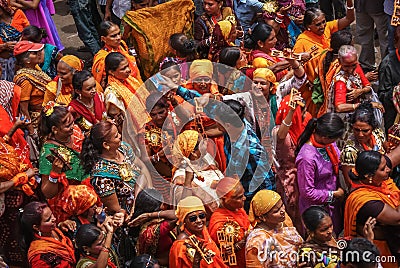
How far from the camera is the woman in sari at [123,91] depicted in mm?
6863

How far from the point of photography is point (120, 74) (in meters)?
7.05

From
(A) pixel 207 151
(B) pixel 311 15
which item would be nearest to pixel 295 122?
(A) pixel 207 151

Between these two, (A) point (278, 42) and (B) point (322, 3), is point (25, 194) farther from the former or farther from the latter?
(B) point (322, 3)

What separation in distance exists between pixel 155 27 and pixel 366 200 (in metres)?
4.08

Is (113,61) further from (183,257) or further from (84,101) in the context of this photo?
(183,257)

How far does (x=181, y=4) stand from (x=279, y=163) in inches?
121

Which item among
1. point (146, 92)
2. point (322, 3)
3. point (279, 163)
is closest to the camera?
point (279, 163)

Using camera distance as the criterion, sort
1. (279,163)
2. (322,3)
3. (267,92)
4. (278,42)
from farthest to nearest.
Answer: (322,3)
(278,42)
(267,92)
(279,163)

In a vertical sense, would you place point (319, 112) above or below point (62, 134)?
below

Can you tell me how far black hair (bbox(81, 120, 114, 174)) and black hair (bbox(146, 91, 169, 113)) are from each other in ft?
2.34

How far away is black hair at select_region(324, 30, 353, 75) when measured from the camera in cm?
689

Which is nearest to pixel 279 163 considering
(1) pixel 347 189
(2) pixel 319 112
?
(1) pixel 347 189

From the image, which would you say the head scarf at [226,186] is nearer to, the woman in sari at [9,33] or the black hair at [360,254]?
the black hair at [360,254]

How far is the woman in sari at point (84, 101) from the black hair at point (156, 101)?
1.53ft
